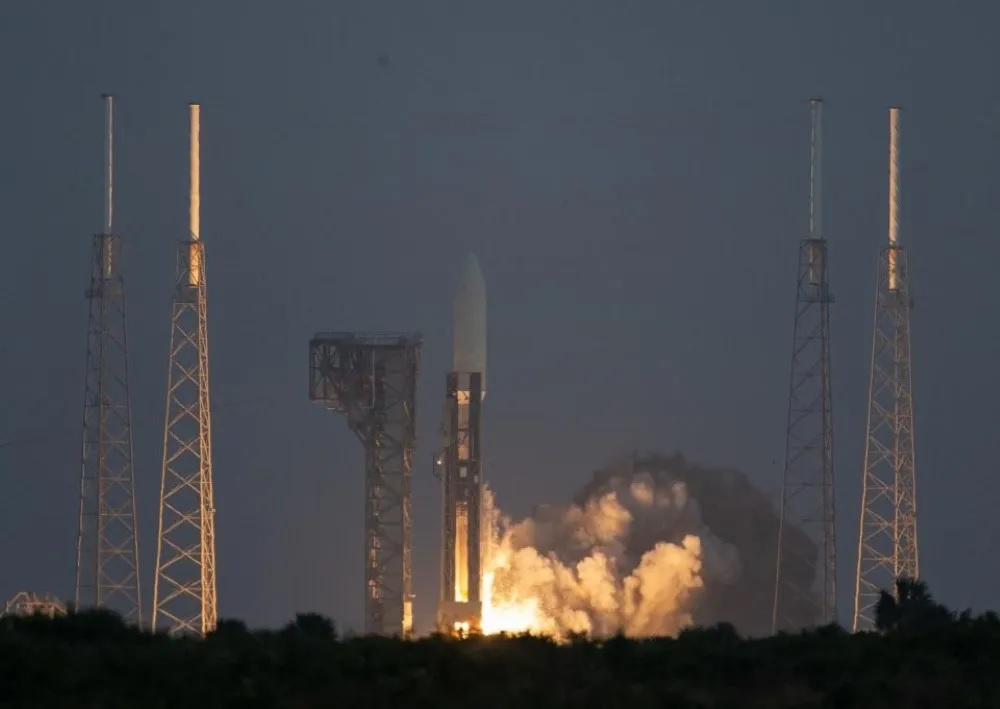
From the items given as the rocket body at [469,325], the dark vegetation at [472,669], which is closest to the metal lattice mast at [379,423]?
the rocket body at [469,325]

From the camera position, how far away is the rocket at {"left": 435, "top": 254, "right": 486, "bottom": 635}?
61.2 metres

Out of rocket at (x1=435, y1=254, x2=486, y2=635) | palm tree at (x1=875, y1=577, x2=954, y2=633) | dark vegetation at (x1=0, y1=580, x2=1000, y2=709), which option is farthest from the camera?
rocket at (x1=435, y1=254, x2=486, y2=635)

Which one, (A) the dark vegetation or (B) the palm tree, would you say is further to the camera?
(B) the palm tree

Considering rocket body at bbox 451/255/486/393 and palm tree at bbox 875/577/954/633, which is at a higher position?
rocket body at bbox 451/255/486/393

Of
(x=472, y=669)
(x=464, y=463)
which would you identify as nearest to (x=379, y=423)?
(x=464, y=463)

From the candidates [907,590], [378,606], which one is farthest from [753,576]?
[907,590]

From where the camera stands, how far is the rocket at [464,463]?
201 feet

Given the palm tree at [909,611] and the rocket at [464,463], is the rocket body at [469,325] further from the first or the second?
the palm tree at [909,611]

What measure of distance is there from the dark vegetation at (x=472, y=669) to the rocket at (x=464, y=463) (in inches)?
1029

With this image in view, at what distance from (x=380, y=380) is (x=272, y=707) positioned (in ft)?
114

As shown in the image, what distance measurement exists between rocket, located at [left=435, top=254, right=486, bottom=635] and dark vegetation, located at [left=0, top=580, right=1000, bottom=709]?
85.7ft

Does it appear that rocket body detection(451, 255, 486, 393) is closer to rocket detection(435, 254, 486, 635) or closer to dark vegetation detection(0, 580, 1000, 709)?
rocket detection(435, 254, 486, 635)

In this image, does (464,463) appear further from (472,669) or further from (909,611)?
(472,669)

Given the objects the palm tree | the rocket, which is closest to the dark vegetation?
the palm tree
